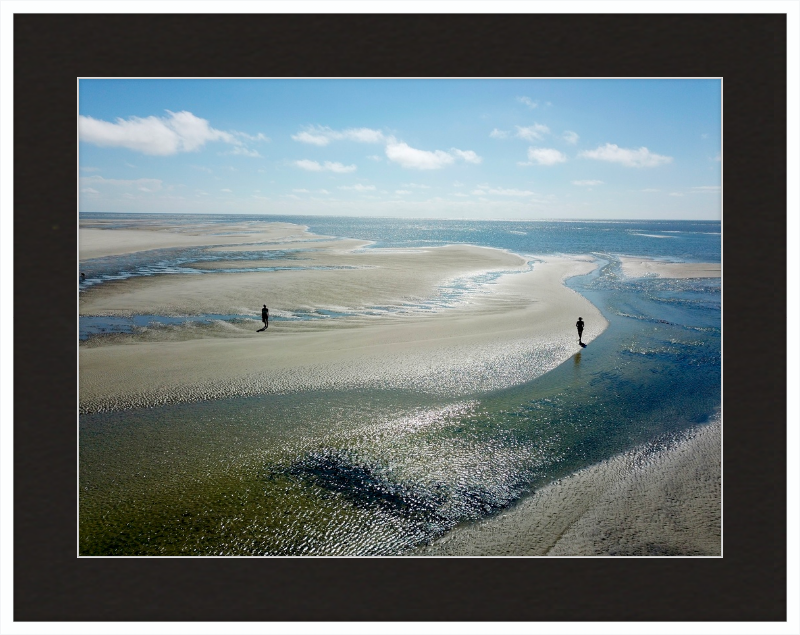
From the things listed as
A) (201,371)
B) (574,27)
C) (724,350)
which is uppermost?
(574,27)

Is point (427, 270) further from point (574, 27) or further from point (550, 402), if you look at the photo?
point (574, 27)

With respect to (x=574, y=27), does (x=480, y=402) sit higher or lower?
lower

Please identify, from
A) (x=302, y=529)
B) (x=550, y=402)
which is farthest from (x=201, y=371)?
(x=550, y=402)

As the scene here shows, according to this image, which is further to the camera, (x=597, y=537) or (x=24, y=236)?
(x=597, y=537)

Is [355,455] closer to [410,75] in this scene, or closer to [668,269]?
[410,75]

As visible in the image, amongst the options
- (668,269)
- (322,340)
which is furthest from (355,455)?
(668,269)

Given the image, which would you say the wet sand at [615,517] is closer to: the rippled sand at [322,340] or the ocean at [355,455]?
the ocean at [355,455]

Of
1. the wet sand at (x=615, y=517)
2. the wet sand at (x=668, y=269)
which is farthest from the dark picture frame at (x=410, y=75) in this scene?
the wet sand at (x=668, y=269)

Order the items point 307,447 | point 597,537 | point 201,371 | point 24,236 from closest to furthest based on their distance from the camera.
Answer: point 24,236
point 597,537
point 307,447
point 201,371
